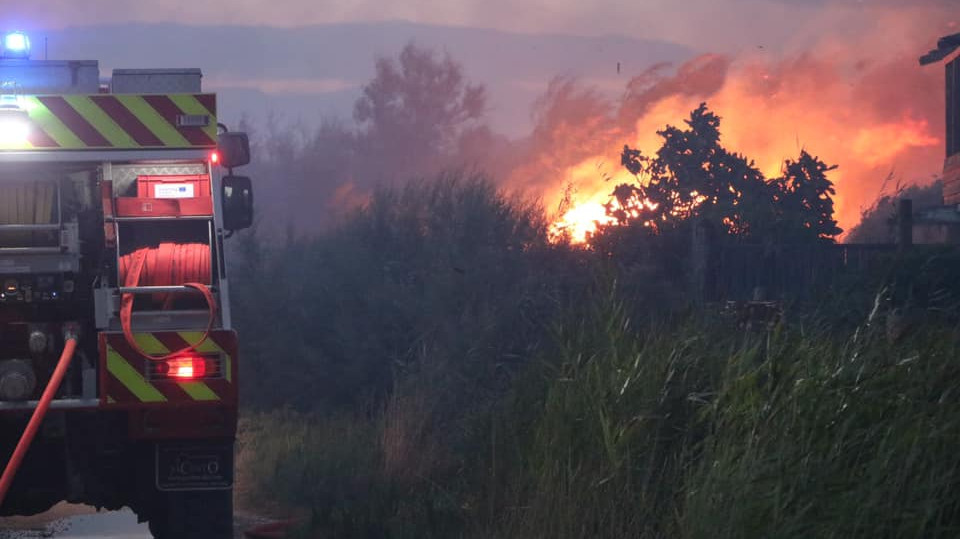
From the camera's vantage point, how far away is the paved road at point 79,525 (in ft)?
30.4

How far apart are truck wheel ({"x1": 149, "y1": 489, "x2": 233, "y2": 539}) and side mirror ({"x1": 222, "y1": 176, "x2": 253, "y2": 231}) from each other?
1778 millimetres

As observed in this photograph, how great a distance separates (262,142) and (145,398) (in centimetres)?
5514

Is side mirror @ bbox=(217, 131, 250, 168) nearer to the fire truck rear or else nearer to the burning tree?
the fire truck rear

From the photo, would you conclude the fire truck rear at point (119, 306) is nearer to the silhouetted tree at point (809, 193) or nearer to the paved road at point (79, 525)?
the paved road at point (79, 525)

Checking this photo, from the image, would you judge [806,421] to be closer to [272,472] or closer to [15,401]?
[15,401]

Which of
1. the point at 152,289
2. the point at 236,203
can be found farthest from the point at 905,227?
the point at 152,289

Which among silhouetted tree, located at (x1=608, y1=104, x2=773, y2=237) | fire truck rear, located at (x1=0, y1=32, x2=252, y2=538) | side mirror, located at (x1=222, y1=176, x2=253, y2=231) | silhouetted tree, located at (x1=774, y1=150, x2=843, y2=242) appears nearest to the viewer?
fire truck rear, located at (x1=0, y1=32, x2=252, y2=538)

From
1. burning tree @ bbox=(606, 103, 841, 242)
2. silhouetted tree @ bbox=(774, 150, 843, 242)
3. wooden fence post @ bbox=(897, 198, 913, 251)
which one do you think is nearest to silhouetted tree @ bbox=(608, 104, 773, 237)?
burning tree @ bbox=(606, 103, 841, 242)

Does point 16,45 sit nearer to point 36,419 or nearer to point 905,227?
point 36,419

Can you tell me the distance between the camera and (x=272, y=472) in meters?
11.8

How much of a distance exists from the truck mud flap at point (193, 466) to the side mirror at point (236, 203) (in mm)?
1578

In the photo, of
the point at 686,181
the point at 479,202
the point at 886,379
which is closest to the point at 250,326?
the point at 479,202

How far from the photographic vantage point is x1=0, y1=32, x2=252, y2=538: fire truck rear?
8008mm

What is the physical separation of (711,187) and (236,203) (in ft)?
39.3
